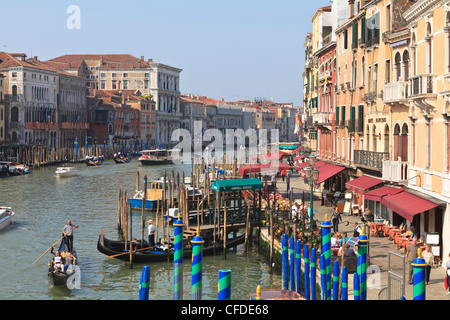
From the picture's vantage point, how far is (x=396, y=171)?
16406 mm

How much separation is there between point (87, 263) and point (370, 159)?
8.08 meters

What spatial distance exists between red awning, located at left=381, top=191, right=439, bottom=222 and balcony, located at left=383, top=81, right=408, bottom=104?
224 cm

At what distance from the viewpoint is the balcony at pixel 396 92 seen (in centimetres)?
1636

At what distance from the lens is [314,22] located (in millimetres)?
35750

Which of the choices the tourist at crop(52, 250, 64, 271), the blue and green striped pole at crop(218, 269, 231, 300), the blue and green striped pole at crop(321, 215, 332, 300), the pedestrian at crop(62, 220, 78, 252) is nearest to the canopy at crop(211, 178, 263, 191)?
the pedestrian at crop(62, 220, 78, 252)

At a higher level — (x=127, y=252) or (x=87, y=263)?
(x=127, y=252)

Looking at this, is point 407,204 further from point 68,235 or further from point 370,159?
point 68,235

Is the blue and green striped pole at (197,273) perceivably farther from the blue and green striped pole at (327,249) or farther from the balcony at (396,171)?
the balcony at (396,171)

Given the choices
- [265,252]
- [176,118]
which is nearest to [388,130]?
[265,252]

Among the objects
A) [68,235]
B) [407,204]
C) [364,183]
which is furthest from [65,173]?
[407,204]

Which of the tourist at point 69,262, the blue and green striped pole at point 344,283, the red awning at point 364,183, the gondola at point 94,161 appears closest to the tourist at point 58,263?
the tourist at point 69,262

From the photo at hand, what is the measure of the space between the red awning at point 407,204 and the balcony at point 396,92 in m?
2.24

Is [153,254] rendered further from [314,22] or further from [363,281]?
[314,22]

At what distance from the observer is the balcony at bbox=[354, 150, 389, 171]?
18.5 m
